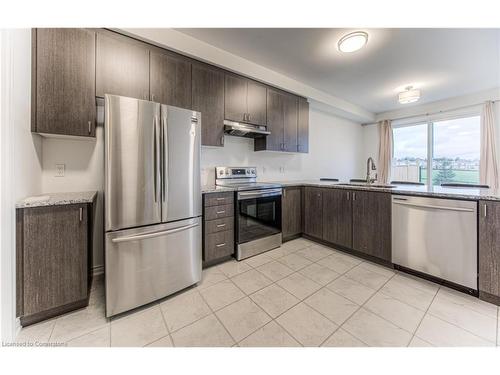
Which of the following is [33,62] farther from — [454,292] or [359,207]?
[454,292]

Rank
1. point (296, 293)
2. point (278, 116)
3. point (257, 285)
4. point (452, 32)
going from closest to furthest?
point (296, 293) < point (257, 285) < point (452, 32) < point (278, 116)

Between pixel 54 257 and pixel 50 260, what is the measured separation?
0.09 ft

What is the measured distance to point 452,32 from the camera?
2064 mm

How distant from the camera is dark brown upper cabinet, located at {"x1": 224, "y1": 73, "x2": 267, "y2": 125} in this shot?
2.57 metres

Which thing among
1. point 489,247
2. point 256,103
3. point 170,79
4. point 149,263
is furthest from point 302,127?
point 149,263

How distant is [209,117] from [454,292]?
10.3ft

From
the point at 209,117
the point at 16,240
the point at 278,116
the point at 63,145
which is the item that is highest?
the point at 278,116

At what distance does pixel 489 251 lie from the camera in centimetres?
163

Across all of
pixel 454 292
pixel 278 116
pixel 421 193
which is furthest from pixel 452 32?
Answer: pixel 454 292

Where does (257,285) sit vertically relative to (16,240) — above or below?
below

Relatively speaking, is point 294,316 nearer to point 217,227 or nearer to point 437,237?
point 217,227
